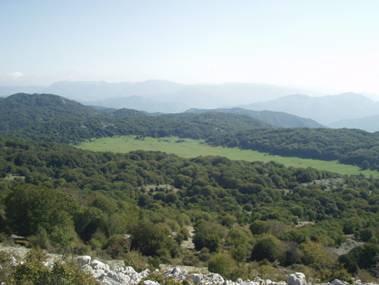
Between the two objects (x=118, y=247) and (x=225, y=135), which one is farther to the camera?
(x=225, y=135)

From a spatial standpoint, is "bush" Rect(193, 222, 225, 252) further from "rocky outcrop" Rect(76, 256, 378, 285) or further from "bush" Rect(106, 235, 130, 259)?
"rocky outcrop" Rect(76, 256, 378, 285)

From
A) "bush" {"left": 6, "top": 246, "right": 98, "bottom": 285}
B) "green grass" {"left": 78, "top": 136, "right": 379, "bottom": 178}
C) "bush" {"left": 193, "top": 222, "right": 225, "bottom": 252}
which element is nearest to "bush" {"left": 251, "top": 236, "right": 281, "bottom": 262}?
"bush" {"left": 193, "top": 222, "right": 225, "bottom": 252}

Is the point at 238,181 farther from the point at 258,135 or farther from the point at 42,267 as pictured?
the point at 258,135

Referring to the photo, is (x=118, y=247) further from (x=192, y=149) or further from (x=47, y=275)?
(x=192, y=149)

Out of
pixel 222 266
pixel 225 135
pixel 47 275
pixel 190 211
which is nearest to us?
pixel 47 275

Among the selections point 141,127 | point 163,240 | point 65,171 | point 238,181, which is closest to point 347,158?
point 238,181

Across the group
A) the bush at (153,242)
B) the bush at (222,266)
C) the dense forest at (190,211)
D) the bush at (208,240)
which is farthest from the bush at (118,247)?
the bush at (208,240)

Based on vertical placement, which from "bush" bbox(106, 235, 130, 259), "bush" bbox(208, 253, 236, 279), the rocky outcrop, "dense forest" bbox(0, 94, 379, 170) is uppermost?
the rocky outcrop

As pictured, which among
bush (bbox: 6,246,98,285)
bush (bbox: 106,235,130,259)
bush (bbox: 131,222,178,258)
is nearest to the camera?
bush (bbox: 6,246,98,285)

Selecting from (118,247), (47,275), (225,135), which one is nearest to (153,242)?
(118,247)
